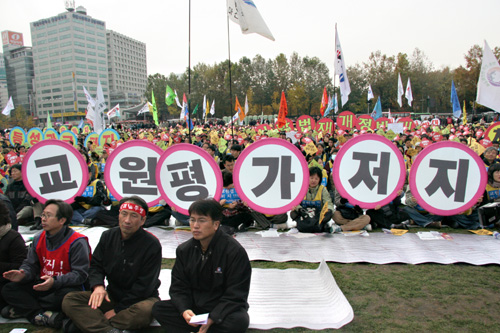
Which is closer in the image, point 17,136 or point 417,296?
point 417,296

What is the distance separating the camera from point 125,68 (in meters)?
127

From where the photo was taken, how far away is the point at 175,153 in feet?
19.5

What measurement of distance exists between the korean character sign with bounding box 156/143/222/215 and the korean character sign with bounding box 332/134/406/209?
2.13 metres

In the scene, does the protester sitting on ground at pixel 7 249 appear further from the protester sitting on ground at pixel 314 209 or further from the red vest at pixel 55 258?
the protester sitting on ground at pixel 314 209

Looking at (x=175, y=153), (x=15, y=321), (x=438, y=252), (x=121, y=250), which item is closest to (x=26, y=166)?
(x=175, y=153)

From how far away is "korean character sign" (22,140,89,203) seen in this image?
20.6ft

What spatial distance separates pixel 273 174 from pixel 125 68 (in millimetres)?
133977

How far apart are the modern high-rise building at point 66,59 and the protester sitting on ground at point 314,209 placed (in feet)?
349

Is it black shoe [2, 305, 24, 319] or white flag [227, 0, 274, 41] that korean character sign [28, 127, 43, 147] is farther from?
black shoe [2, 305, 24, 319]

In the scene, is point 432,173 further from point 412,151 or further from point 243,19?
point 243,19

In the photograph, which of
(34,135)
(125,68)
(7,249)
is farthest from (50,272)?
(125,68)

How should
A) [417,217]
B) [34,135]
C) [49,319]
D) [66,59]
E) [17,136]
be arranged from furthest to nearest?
[66,59] < [17,136] < [34,135] < [417,217] < [49,319]

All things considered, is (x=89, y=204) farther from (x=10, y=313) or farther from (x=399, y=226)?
(x=399, y=226)

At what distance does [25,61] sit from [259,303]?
132m
